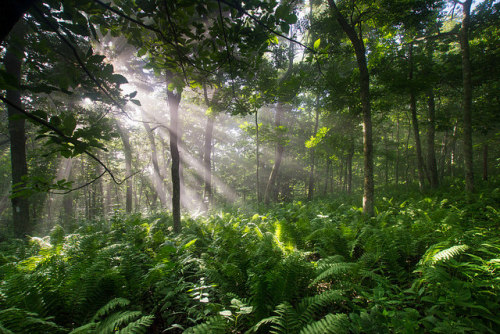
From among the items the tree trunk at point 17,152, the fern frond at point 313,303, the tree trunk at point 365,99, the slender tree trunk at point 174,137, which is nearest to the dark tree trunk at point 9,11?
the fern frond at point 313,303

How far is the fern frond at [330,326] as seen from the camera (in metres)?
1.58

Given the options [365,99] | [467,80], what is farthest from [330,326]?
[467,80]

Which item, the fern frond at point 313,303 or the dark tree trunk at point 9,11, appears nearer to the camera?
the dark tree trunk at point 9,11

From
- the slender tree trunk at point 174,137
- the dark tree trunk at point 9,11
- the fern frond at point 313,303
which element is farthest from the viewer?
the slender tree trunk at point 174,137

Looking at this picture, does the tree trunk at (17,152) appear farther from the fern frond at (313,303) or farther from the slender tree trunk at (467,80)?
the slender tree trunk at (467,80)

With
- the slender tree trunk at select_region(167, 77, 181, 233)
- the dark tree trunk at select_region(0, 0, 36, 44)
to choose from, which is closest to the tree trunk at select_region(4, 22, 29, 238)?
the slender tree trunk at select_region(167, 77, 181, 233)

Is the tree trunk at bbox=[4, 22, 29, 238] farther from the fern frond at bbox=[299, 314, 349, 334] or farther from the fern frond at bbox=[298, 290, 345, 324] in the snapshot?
the fern frond at bbox=[299, 314, 349, 334]

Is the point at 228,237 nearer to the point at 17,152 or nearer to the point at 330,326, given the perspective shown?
the point at 330,326

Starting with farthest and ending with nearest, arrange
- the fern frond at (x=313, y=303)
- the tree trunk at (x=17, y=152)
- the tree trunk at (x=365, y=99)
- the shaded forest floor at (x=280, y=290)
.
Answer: the tree trunk at (x=17, y=152), the tree trunk at (x=365, y=99), the fern frond at (x=313, y=303), the shaded forest floor at (x=280, y=290)

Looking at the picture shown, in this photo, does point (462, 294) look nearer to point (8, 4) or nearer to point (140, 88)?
point (8, 4)

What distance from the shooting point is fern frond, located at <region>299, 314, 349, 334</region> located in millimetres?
1584

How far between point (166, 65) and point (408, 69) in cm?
1065

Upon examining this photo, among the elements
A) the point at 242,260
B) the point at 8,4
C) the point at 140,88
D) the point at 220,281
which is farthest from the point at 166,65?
the point at 140,88

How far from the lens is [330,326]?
1.60 meters
